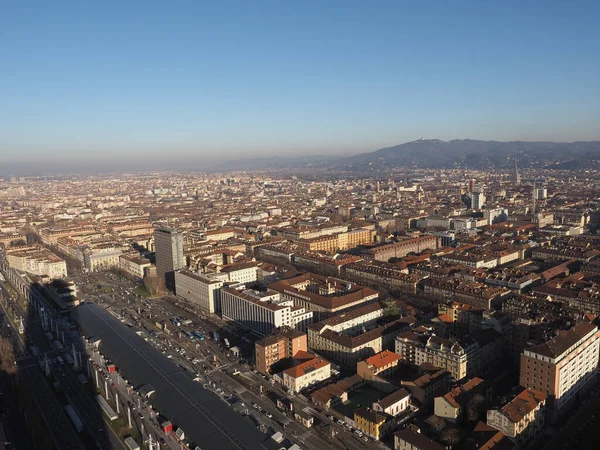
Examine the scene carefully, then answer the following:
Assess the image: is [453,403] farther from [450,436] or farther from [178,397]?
[178,397]

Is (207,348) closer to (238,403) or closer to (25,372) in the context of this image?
(238,403)

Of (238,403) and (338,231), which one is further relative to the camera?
(338,231)

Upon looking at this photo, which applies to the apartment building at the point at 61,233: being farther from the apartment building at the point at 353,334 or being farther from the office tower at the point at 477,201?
the office tower at the point at 477,201

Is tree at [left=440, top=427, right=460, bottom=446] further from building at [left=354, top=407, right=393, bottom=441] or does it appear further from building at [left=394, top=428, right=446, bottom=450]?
building at [left=354, top=407, right=393, bottom=441]

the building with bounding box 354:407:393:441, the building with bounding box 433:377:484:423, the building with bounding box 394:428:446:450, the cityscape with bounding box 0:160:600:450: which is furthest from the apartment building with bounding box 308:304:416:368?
the building with bounding box 394:428:446:450

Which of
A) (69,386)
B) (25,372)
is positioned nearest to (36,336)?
(25,372)

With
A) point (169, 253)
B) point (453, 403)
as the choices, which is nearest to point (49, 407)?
point (453, 403)
